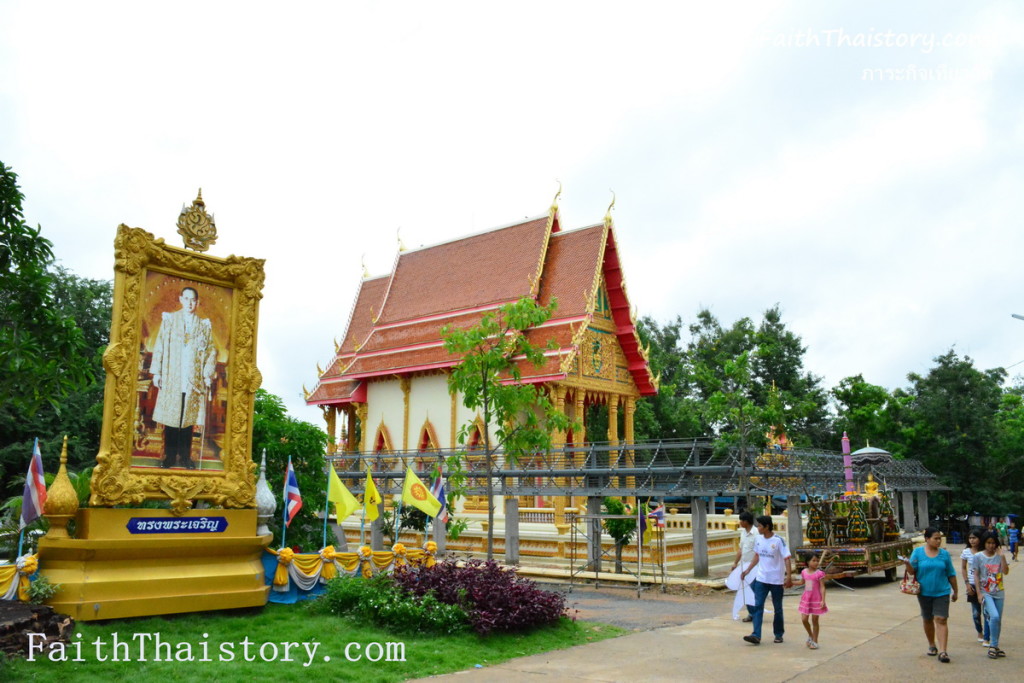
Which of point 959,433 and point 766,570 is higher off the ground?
point 959,433

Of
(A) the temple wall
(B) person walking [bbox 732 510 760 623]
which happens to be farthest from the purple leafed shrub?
(A) the temple wall

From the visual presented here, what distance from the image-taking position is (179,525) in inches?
402

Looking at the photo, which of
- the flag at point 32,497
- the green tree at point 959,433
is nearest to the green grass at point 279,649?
the flag at point 32,497

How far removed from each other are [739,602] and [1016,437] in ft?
112

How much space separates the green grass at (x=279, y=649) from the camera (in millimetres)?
7633

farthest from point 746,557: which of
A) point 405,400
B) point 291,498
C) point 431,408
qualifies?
point 405,400

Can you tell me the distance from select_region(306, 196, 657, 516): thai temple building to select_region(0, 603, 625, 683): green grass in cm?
1546

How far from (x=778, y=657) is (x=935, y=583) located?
179 centimetres

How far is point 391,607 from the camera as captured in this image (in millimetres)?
10062

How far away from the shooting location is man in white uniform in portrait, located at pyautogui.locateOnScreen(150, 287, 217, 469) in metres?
10.5

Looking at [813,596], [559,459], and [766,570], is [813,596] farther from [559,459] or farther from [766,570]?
[559,459]

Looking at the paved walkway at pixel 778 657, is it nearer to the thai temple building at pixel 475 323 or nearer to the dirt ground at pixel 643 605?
the dirt ground at pixel 643 605

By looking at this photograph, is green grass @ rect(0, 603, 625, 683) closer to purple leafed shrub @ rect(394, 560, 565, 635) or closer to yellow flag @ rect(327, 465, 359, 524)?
purple leafed shrub @ rect(394, 560, 565, 635)
